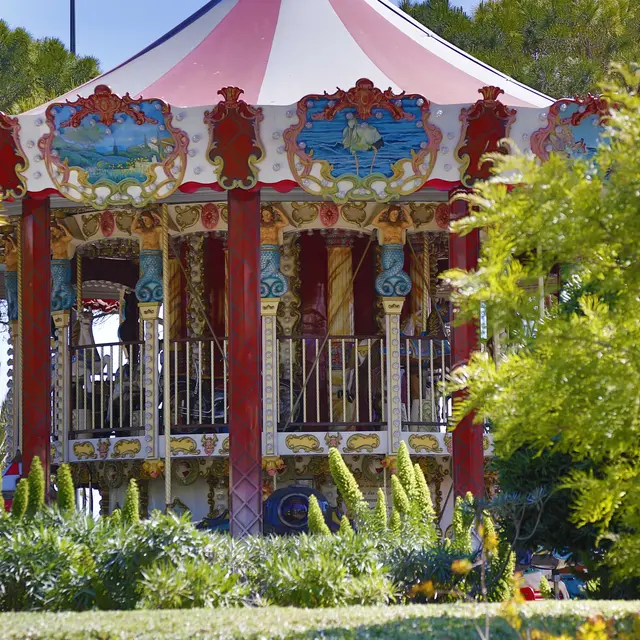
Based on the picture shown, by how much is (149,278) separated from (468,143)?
4.13 metres

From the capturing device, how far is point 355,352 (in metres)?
14.4

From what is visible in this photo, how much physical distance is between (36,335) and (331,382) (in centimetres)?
351

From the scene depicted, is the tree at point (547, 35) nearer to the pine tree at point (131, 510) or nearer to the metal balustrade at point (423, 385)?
the metal balustrade at point (423, 385)

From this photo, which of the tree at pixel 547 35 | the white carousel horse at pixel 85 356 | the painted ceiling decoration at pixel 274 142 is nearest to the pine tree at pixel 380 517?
the painted ceiling decoration at pixel 274 142

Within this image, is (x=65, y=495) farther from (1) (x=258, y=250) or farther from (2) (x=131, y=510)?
(1) (x=258, y=250)

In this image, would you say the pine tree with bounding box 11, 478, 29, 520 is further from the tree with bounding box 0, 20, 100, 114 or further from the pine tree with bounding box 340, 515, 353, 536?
the tree with bounding box 0, 20, 100, 114

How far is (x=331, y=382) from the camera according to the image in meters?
14.8

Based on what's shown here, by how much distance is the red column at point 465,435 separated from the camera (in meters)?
12.3

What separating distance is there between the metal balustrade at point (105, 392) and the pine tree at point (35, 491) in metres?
3.79

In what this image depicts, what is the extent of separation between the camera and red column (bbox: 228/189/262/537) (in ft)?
39.2

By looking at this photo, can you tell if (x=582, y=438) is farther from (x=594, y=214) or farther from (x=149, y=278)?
(x=149, y=278)

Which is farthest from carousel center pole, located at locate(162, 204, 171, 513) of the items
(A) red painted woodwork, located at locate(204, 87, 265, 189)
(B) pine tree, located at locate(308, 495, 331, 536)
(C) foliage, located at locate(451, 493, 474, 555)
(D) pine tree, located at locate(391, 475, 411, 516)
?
(C) foliage, located at locate(451, 493, 474, 555)

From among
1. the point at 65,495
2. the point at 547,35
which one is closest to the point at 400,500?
the point at 65,495

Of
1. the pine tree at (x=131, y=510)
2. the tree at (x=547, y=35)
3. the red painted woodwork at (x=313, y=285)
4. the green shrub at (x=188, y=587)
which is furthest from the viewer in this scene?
the tree at (x=547, y=35)
